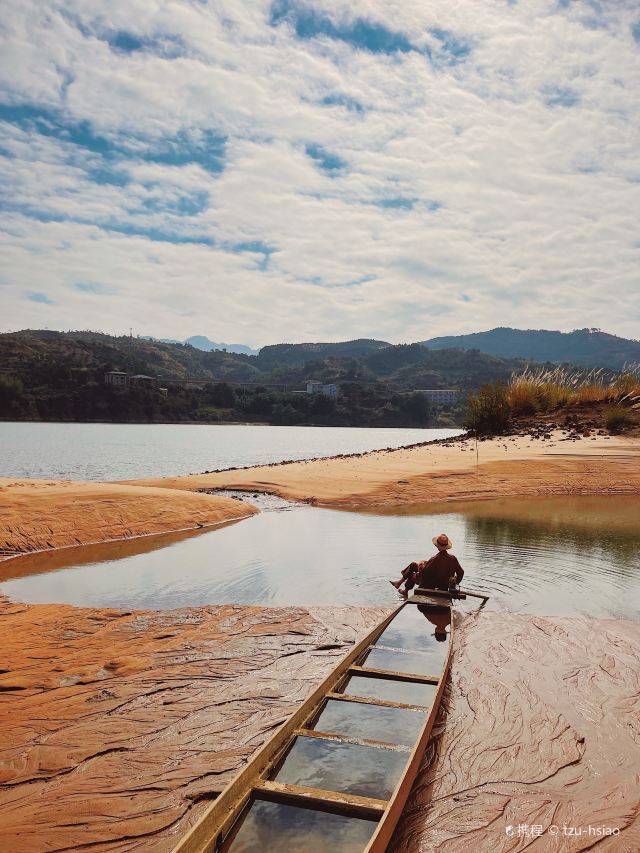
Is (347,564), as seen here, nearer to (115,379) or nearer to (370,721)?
(370,721)

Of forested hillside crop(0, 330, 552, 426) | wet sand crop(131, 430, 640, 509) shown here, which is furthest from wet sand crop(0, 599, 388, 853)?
forested hillside crop(0, 330, 552, 426)

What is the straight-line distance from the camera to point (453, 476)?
23.7m

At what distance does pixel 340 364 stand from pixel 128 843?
193835 millimetres

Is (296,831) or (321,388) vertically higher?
(321,388)

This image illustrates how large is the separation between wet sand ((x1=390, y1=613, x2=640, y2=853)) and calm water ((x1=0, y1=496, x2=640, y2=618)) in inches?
89.6

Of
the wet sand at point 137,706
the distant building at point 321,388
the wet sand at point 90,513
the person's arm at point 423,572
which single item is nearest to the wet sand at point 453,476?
the wet sand at point 90,513

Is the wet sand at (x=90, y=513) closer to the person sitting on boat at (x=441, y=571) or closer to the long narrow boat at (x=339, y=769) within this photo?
the person sitting on boat at (x=441, y=571)

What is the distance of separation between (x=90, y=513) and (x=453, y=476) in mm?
13480

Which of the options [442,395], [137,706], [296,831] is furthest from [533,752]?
[442,395]

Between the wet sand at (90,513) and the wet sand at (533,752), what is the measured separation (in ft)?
32.9

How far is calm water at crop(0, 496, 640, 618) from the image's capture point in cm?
1048

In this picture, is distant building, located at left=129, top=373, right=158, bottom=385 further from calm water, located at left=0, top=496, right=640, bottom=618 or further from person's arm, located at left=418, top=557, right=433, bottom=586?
person's arm, located at left=418, top=557, right=433, bottom=586

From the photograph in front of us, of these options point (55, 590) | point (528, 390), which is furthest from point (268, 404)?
point (55, 590)

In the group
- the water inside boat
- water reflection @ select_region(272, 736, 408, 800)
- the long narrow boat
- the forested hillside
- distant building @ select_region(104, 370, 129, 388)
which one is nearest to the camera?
the long narrow boat
